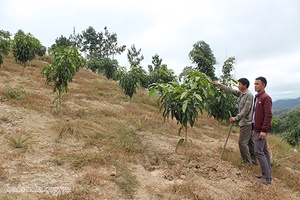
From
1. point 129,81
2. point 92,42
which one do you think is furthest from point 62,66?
point 92,42

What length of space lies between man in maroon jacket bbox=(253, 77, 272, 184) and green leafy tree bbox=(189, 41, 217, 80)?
21221 millimetres

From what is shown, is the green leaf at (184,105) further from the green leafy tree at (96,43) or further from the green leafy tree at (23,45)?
the green leafy tree at (96,43)

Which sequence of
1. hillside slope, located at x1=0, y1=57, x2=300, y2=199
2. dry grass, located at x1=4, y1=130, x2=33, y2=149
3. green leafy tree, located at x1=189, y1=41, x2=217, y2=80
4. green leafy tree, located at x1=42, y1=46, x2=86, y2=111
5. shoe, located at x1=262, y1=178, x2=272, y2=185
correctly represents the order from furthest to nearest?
green leafy tree, located at x1=189, y1=41, x2=217, y2=80 < green leafy tree, located at x1=42, y1=46, x2=86, y2=111 < dry grass, located at x1=4, y1=130, x2=33, y2=149 < shoe, located at x1=262, y1=178, x2=272, y2=185 < hillside slope, located at x1=0, y1=57, x2=300, y2=199

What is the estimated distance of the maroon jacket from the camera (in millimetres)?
3838

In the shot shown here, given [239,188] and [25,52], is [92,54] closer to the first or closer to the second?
[25,52]

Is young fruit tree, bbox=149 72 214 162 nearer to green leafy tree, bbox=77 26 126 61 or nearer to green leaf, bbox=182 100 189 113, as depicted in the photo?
green leaf, bbox=182 100 189 113

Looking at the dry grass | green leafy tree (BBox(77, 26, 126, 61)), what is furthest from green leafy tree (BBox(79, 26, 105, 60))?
the dry grass

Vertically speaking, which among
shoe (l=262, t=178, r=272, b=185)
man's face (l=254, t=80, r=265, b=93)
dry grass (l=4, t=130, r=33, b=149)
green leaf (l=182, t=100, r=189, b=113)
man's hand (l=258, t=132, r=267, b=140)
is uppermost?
man's face (l=254, t=80, r=265, b=93)

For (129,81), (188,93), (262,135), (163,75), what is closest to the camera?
(262,135)

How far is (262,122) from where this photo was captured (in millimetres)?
3988

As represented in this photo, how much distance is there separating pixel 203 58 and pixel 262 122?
886 inches

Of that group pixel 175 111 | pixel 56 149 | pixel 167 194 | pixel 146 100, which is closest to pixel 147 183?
pixel 167 194

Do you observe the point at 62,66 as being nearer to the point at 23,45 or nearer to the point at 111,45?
the point at 23,45

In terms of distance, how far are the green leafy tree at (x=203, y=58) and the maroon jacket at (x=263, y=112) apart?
70.0 feet
